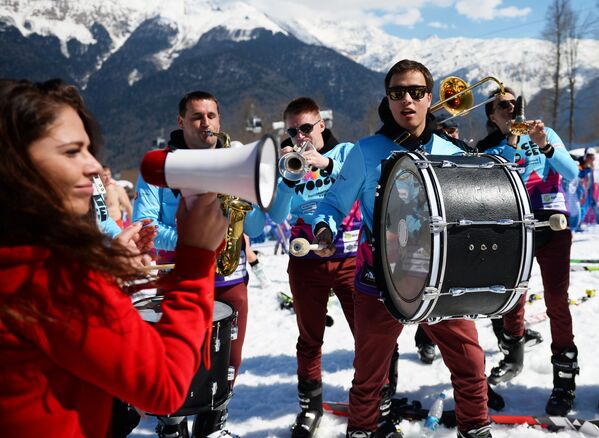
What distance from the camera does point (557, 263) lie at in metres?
3.87

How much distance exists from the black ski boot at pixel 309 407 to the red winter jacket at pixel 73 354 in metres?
2.53

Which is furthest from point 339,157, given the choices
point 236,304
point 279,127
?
point 279,127

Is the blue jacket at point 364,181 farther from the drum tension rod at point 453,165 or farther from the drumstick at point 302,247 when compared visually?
the drum tension rod at point 453,165

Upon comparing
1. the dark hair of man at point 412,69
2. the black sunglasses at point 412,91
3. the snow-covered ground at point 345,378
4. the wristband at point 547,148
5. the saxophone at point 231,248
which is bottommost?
the snow-covered ground at point 345,378

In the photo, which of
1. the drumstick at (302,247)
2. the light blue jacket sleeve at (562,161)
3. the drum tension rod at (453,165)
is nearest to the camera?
the drum tension rod at (453,165)

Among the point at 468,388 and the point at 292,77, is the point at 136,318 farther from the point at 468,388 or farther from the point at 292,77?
the point at 292,77

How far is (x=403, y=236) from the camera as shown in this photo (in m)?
2.87

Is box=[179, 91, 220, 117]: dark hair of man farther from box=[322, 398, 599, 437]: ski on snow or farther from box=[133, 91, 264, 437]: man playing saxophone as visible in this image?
box=[322, 398, 599, 437]: ski on snow

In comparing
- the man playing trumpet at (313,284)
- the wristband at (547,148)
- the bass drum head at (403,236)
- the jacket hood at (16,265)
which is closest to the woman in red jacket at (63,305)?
the jacket hood at (16,265)

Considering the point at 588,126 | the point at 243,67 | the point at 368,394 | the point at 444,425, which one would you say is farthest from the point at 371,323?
the point at 243,67

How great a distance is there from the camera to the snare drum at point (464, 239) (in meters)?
2.37

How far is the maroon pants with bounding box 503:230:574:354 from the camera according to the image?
383 cm

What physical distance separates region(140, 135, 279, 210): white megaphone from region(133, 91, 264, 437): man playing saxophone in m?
1.82

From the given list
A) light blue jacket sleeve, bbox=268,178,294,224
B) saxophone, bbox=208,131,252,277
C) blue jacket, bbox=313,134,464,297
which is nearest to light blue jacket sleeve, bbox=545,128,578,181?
blue jacket, bbox=313,134,464,297
